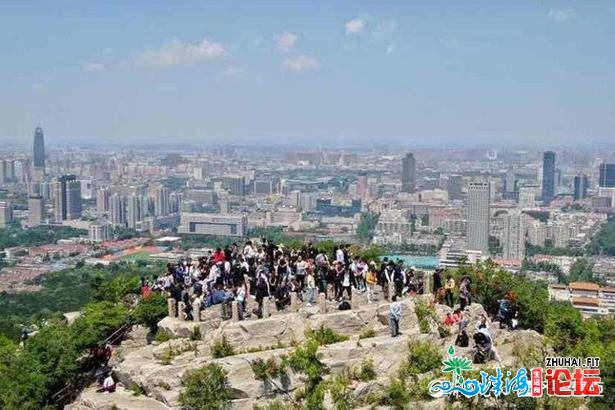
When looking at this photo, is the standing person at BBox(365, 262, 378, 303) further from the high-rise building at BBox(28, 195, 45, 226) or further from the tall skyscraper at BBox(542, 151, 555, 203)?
the tall skyscraper at BBox(542, 151, 555, 203)

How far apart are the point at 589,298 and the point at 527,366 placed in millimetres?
27469

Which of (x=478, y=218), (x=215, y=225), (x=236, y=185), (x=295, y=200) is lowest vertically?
(x=215, y=225)

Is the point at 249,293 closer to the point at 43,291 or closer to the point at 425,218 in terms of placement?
the point at 43,291

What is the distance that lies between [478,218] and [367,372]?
51.0m

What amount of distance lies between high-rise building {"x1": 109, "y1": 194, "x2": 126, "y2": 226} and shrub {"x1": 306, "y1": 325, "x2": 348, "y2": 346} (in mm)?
71285

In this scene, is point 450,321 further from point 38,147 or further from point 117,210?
point 38,147

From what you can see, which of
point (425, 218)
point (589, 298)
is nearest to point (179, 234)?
point (425, 218)

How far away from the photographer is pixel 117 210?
78.2 metres

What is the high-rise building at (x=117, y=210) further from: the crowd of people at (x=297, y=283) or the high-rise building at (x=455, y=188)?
the crowd of people at (x=297, y=283)

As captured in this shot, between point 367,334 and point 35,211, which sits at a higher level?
point 367,334

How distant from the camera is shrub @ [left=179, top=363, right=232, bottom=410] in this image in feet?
27.3

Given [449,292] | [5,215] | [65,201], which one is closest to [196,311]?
[449,292]

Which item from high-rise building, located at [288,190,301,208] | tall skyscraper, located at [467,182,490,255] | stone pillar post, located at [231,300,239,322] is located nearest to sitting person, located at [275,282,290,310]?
stone pillar post, located at [231,300,239,322]

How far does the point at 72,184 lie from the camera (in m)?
80.4
